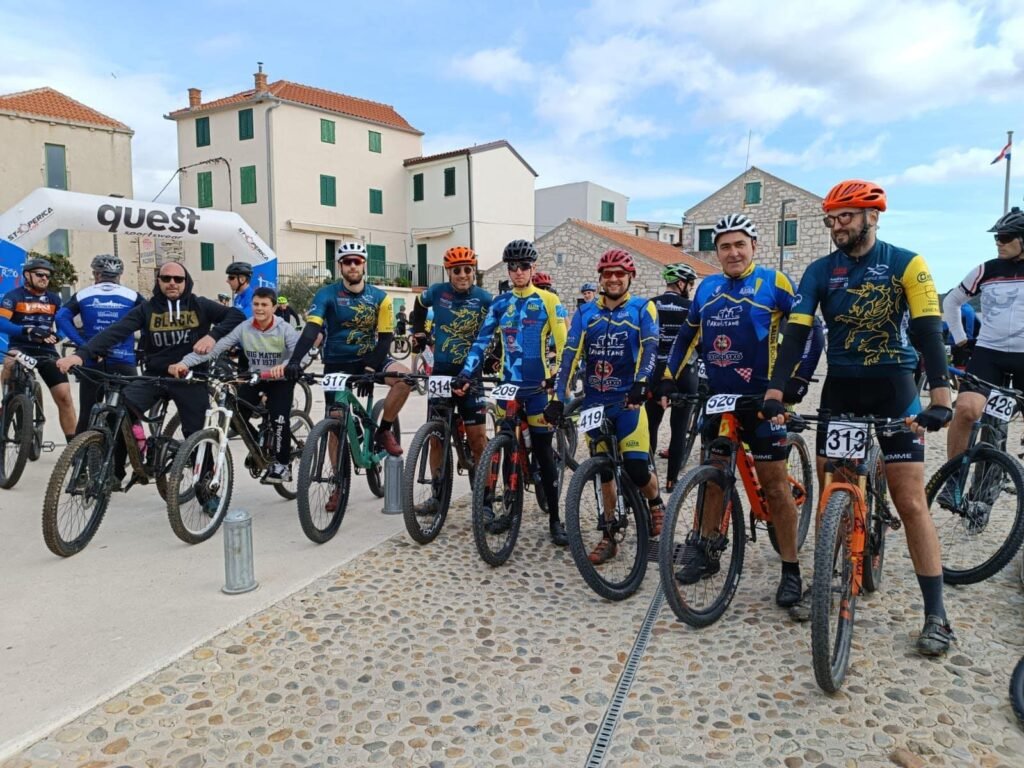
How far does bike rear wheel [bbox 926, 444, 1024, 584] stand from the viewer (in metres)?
3.93

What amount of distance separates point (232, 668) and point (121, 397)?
95.6 inches

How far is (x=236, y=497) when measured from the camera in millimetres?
6055

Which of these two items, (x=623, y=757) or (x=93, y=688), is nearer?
(x=623, y=757)

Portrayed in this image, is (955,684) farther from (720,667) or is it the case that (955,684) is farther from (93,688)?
(93,688)

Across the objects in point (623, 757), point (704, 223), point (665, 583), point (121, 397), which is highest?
point (704, 223)

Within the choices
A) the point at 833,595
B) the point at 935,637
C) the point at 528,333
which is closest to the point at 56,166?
the point at 528,333

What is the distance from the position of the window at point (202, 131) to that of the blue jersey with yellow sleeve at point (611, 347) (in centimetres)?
3464

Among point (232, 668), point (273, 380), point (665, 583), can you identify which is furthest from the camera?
point (273, 380)

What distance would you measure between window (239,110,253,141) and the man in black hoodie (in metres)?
30.3

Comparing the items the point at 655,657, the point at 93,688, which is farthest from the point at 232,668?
the point at 655,657

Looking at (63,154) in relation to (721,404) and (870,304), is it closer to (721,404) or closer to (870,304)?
(721,404)

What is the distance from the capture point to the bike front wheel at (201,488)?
4578 millimetres

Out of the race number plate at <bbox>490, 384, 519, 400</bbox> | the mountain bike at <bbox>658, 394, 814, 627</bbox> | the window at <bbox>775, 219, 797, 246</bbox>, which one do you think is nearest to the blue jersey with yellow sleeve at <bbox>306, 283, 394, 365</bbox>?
the race number plate at <bbox>490, 384, 519, 400</bbox>

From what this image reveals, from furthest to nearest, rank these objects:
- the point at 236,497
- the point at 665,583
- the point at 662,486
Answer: the point at 662,486 → the point at 236,497 → the point at 665,583
